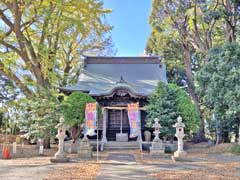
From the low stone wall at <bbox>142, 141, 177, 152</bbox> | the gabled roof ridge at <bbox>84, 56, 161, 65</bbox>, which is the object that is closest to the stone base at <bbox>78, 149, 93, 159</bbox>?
the low stone wall at <bbox>142, 141, 177, 152</bbox>

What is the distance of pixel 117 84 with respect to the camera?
19422 millimetres

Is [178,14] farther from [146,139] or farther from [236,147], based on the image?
[236,147]

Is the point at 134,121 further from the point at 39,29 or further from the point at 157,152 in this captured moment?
the point at 39,29

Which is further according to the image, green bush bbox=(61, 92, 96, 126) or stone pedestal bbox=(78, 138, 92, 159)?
green bush bbox=(61, 92, 96, 126)

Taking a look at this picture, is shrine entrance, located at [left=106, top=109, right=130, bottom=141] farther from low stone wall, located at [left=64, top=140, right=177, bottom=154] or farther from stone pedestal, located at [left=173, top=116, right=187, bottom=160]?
stone pedestal, located at [left=173, top=116, right=187, bottom=160]

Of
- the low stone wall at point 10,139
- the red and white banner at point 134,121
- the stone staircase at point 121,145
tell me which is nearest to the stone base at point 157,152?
the red and white banner at point 134,121

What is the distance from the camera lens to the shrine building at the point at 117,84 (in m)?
19.5

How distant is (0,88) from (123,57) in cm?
1008

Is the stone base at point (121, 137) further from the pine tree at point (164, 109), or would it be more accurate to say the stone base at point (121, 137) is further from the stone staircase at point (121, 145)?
the pine tree at point (164, 109)

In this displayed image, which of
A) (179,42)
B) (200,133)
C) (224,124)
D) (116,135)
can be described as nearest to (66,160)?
(116,135)

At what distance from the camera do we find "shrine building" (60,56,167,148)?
19500 millimetres

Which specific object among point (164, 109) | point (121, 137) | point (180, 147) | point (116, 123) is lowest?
point (180, 147)

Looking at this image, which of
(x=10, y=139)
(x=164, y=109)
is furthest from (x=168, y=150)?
(x=10, y=139)

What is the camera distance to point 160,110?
17.0m
